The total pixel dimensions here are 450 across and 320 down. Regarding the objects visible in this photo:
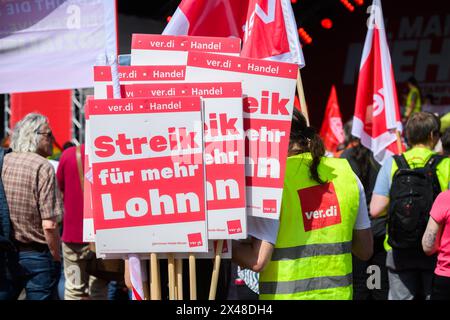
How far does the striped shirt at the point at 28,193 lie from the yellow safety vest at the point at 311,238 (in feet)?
7.59

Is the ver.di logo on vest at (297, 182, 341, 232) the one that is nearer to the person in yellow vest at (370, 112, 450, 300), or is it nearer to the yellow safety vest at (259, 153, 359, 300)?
the yellow safety vest at (259, 153, 359, 300)

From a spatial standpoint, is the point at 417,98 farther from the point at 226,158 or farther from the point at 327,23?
the point at 226,158

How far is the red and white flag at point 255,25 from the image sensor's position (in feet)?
15.0

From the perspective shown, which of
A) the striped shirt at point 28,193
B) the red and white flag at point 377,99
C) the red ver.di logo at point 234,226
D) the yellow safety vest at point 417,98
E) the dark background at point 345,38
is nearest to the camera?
the red ver.di logo at point 234,226

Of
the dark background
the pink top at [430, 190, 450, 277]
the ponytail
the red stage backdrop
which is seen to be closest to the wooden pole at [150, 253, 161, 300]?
the ponytail

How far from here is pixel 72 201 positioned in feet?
21.7

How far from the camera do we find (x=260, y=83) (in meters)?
3.69

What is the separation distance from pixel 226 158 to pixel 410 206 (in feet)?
7.24

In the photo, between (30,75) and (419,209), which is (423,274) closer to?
(419,209)

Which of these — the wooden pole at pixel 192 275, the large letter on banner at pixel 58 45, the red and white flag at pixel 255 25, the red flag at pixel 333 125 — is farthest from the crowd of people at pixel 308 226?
the red flag at pixel 333 125

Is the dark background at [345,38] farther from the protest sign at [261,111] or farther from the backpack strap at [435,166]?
the protest sign at [261,111]

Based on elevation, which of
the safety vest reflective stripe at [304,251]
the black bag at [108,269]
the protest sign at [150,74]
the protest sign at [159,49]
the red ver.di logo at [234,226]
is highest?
the protest sign at [159,49]

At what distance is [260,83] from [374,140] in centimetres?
247

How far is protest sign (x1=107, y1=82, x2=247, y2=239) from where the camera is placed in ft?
11.7
